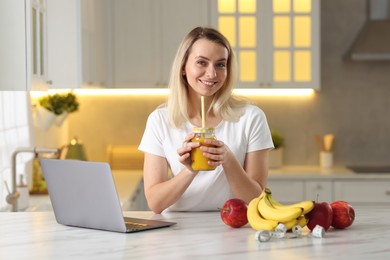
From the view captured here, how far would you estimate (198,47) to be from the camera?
9.70ft

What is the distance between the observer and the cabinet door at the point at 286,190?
18.2ft

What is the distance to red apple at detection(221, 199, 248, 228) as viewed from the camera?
2344mm

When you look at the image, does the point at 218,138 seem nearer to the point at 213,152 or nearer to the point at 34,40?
the point at 213,152

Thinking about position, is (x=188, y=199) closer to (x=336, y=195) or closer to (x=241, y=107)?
(x=241, y=107)

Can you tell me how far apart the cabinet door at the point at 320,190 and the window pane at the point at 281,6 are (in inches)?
50.0

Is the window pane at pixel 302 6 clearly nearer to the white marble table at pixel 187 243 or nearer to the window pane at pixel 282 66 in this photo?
the window pane at pixel 282 66

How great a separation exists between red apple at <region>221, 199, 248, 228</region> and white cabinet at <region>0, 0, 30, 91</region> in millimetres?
1105

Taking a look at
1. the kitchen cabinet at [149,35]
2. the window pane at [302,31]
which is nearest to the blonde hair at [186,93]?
the kitchen cabinet at [149,35]

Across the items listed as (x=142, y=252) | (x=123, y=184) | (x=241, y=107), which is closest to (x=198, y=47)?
(x=241, y=107)

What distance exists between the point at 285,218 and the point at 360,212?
0.54m

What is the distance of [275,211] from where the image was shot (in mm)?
2277

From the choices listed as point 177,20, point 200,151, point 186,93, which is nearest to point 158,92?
point 177,20

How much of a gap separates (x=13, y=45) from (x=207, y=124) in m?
0.81

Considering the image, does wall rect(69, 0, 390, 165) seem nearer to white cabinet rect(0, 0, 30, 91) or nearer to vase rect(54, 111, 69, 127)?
vase rect(54, 111, 69, 127)
